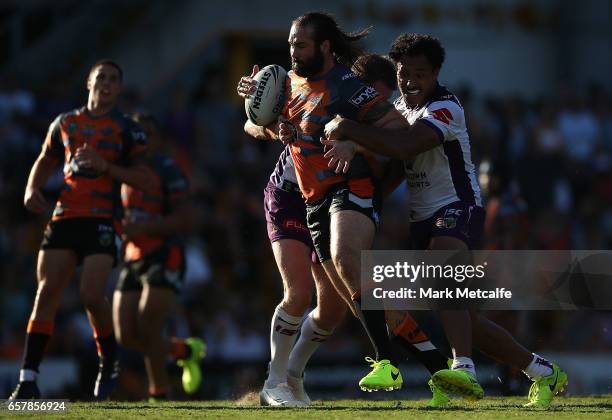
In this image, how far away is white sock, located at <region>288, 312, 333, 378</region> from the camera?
9.52 meters

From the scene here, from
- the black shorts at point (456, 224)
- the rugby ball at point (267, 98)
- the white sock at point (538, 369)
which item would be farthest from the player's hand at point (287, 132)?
the white sock at point (538, 369)

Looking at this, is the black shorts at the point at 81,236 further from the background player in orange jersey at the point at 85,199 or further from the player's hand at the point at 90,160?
the player's hand at the point at 90,160

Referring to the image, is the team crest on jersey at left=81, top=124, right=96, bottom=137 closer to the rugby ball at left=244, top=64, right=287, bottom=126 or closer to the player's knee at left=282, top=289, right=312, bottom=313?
the rugby ball at left=244, top=64, right=287, bottom=126

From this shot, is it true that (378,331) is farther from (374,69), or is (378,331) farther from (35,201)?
(35,201)

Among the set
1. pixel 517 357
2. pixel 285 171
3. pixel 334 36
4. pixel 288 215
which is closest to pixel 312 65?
pixel 334 36

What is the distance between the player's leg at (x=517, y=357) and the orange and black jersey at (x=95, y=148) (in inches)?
128

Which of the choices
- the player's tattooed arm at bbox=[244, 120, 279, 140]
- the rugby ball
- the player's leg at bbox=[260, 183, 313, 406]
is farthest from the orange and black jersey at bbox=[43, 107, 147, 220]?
the rugby ball

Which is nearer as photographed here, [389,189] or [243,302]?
[389,189]

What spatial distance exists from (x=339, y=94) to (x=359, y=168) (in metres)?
0.52

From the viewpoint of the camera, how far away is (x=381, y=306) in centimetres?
878

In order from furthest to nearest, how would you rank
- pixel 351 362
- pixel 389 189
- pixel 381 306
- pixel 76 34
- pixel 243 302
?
1. pixel 76 34
2. pixel 243 302
3. pixel 351 362
4. pixel 389 189
5. pixel 381 306

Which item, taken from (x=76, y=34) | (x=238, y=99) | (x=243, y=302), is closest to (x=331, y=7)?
(x=238, y=99)

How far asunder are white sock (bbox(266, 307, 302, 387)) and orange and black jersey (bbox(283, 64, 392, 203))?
91cm

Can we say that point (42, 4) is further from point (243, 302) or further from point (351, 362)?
point (351, 362)
